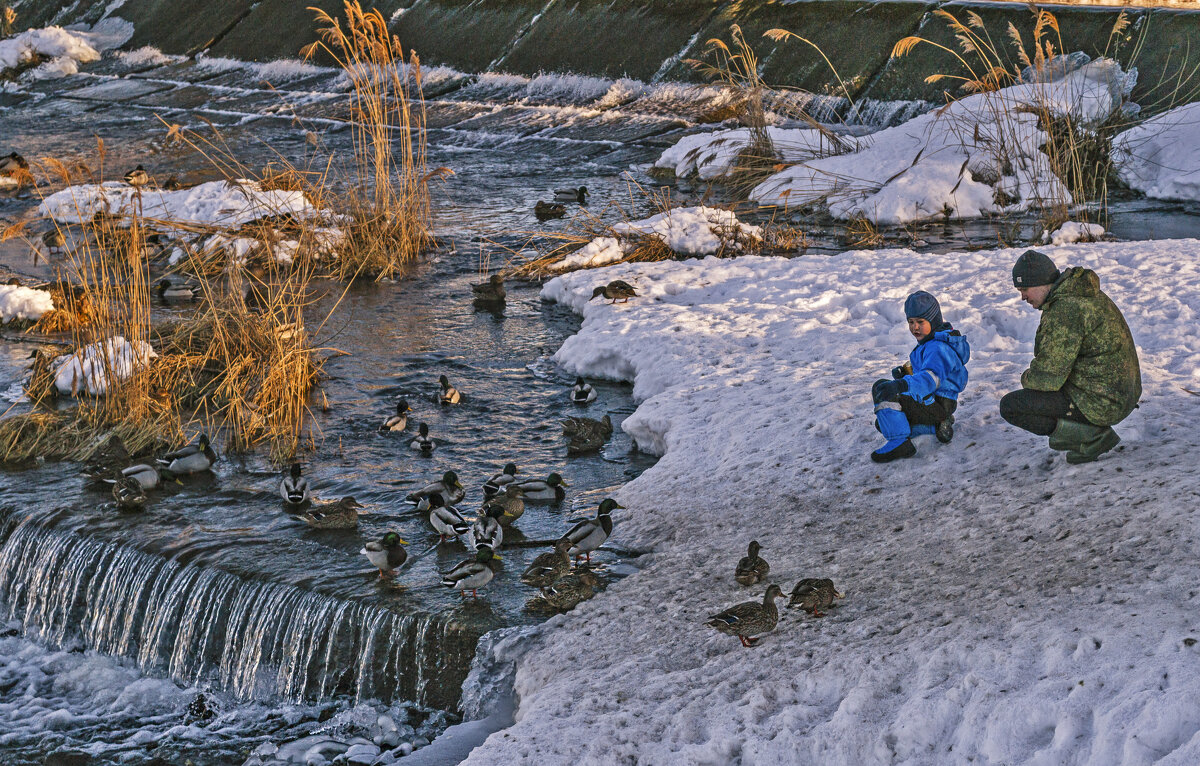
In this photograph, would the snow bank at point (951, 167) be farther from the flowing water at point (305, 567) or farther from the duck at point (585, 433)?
the duck at point (585, 433)

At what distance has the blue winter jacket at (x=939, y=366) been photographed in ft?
24.3

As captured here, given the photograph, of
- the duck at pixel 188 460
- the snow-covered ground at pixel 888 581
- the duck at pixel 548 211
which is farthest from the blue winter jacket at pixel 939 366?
the duck at pixel 548 211

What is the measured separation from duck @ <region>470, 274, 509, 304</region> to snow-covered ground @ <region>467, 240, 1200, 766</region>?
10.8 feet

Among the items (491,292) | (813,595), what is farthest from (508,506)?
(491,292)

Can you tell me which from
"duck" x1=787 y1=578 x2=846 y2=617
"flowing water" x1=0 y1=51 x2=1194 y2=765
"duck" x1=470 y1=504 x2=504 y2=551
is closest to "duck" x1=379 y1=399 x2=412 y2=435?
"flowing water" x1=0 y1=51 x2=1194 y2=765

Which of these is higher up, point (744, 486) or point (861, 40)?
point (861, 40)

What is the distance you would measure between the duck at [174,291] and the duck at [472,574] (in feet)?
25.5

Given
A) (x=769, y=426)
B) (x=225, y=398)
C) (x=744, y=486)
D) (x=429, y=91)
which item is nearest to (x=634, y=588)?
(x=744, y=486)

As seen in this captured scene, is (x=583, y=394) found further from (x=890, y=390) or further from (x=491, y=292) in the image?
(x=890, y=390)

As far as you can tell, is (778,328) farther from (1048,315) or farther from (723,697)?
(723,697)

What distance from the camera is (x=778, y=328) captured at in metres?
10.8

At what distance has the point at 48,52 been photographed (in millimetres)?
35312

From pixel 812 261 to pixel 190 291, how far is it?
7.13 m

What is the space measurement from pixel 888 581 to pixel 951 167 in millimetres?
10744
